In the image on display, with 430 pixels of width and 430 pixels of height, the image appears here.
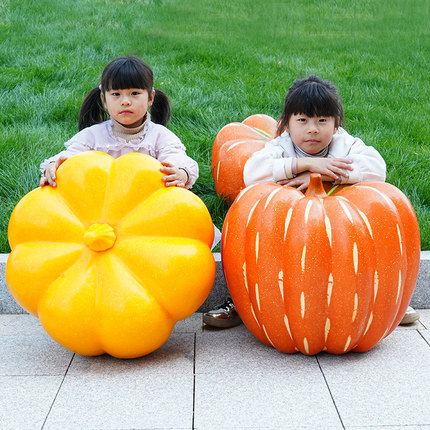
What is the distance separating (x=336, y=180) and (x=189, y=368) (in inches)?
46.3

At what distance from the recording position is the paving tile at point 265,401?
247 cm

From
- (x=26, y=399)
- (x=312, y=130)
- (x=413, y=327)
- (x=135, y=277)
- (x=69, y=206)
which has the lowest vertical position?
(x=413, y=327)

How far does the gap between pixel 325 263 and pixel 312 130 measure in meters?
0.82

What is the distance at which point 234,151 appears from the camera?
13.9 ft

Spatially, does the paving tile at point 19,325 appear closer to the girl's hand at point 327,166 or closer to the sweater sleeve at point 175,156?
the sweater sleeve at point 175,156

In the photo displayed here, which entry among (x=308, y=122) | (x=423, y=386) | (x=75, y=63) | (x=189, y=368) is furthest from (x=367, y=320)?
Answer: (x=75, y=63)

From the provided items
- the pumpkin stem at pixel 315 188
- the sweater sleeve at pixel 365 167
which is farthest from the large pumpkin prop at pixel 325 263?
the sweater sleeve at pixel 365 167

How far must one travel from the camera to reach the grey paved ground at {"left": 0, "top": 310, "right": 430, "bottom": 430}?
250cm

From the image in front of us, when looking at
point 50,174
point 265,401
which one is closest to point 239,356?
point 265,401

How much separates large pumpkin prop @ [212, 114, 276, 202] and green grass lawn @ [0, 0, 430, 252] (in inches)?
→ 6.4

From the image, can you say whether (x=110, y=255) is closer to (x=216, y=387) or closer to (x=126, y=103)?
(x=216, y=387)

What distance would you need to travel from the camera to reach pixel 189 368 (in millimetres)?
2969

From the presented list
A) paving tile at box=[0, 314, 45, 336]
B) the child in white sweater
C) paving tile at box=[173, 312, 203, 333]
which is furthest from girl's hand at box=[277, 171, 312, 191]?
paving tile at box=[0, 314, 45, 336]

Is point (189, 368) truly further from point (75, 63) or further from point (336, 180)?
point (75, 63)
